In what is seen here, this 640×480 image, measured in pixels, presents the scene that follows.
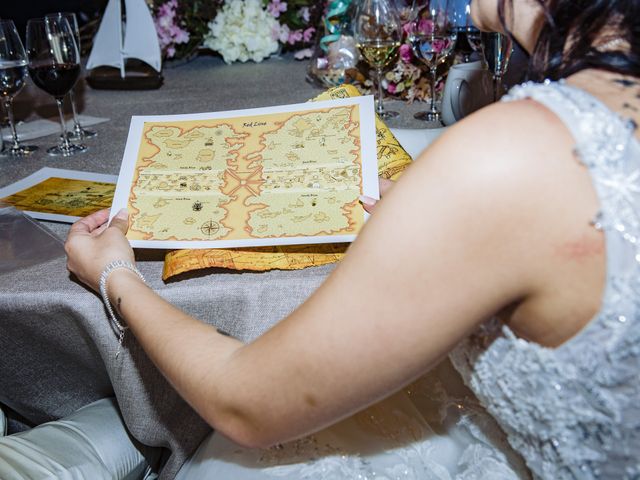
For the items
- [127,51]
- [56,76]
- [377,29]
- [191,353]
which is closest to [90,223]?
[191,353]

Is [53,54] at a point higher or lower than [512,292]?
lower

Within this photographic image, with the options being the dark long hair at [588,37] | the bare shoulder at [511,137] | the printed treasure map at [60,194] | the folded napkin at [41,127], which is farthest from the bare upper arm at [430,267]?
the folded napkin at [41,127]

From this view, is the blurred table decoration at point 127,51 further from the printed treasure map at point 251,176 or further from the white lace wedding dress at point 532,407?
the white lace wedding dress at point 532,407

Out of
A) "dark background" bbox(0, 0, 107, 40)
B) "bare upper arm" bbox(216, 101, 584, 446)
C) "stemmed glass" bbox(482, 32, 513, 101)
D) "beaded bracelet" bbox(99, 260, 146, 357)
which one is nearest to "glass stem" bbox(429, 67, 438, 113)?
"stemmed glass" bbox(482, 32, 513, 101)

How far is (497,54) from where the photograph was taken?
4.21ft

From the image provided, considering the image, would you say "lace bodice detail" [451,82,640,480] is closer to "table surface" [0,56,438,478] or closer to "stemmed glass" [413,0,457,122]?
"table surface" [0,56,438,478]

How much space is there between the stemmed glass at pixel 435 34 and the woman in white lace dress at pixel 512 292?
66cm

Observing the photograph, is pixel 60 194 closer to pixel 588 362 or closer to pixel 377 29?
pixel 377 29

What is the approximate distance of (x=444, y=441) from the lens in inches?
32.6

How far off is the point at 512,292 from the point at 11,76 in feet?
3.78

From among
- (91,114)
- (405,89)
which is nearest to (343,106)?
(405,89)

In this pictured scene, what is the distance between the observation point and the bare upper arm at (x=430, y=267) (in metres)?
0.51

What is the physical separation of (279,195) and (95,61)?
4.06ft

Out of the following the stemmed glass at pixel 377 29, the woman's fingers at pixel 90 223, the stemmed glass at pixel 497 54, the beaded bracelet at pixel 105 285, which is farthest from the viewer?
the stemmed glass at pixel 377 29
